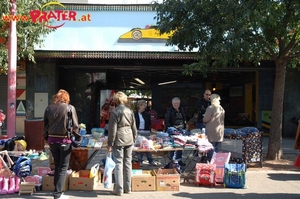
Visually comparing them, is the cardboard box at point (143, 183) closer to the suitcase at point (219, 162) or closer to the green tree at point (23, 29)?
the suitcase at point (219, 162)

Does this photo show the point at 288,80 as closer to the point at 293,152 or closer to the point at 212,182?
→ the point at 293,152

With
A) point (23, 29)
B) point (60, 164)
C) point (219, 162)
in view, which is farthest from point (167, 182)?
point (23, 29)

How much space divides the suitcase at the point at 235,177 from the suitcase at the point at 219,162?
5.2 inches

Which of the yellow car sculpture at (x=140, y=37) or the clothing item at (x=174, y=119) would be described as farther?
the yellow car sculpture at (x=140, y=37)

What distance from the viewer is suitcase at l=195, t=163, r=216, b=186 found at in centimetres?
671

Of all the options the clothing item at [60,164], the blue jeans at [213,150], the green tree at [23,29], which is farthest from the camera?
the green tree at [23,29]

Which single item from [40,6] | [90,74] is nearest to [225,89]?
[90,74]

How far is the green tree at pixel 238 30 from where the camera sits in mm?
7539

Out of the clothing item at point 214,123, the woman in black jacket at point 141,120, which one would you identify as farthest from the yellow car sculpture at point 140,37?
the clothing item at point 214,123

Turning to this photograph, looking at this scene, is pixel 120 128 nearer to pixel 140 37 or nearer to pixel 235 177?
pixel 235 177

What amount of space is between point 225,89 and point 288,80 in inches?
233

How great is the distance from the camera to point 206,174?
673cm

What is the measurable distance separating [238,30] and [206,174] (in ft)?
10.5

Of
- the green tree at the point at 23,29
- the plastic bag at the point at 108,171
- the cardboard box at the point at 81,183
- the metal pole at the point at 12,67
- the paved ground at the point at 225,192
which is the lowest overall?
the paved ground at the point at 225,192
